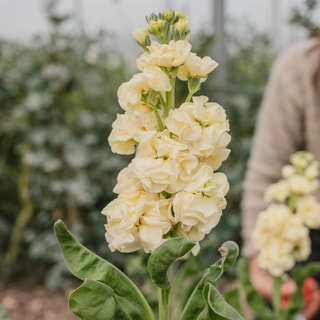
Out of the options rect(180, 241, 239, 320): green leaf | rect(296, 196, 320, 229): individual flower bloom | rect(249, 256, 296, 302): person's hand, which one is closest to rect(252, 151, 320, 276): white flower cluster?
rect(296, 196, 320, 229): individual flower bloom

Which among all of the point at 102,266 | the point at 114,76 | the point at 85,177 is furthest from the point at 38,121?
the point at 102,266

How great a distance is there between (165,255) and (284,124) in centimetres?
102

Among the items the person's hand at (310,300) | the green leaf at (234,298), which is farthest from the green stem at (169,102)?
the person's hand at (310,300)

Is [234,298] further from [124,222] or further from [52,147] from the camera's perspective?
[52,147]

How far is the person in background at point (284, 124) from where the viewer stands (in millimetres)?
1187

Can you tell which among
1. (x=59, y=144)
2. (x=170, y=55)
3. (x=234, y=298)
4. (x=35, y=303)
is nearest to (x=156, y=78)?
(x=170, y=55)

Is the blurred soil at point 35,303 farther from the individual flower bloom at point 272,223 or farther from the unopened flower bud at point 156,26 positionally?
the unopened flower bud at point 156,26

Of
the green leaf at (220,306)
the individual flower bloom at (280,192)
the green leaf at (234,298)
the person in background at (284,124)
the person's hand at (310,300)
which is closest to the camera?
the green leaf at (220,306)

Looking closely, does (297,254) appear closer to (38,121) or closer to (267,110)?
(267,110)

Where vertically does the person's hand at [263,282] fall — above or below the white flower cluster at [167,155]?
below

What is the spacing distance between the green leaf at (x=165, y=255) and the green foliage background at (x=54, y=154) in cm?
152

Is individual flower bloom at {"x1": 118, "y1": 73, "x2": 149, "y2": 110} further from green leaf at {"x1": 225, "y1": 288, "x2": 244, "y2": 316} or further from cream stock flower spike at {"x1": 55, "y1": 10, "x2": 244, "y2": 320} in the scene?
green leaf at {"x1": 225, "y1": 288, "x2": 244, "y2": 316}

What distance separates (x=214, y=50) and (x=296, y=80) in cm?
109

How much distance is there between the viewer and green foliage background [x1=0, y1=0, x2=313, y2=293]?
1.82 m
